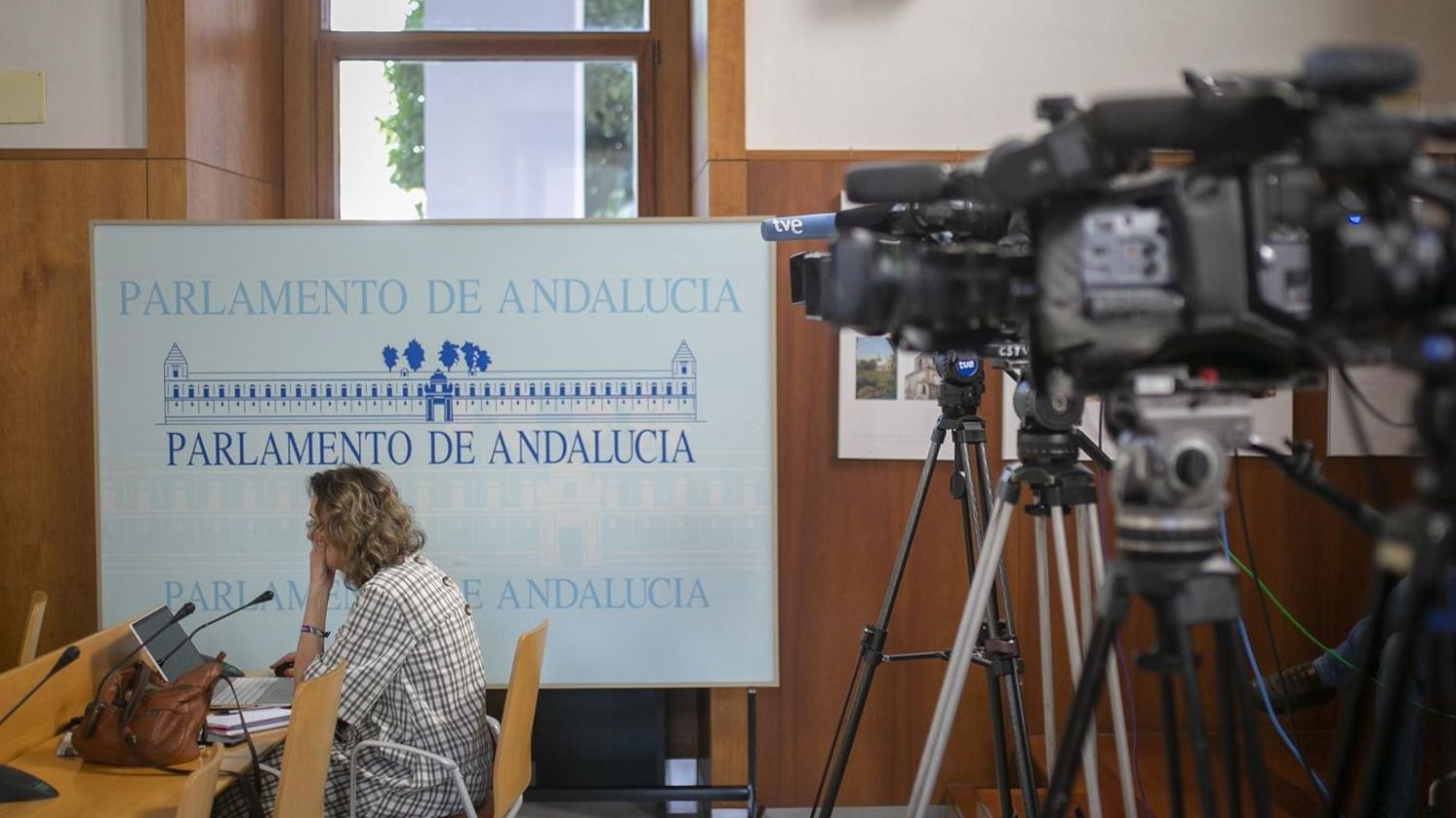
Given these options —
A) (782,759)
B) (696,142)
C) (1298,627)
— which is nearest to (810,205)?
(696,142)

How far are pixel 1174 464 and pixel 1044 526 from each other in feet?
1.98

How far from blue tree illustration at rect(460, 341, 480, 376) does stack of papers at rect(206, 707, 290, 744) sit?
1.06 m

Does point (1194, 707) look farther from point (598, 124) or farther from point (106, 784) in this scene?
point (598, 124)

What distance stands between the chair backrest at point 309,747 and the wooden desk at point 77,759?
17cm

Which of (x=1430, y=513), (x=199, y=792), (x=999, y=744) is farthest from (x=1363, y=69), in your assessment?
(x=199, y=792)

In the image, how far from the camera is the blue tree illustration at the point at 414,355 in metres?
3.34

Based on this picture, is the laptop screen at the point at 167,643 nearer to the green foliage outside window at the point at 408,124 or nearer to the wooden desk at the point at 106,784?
the wooden desk at the point at 106,784

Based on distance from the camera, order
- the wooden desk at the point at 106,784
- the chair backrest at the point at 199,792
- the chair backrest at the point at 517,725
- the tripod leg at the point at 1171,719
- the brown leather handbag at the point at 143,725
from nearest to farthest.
Answer: the tripod leg at the point at 1171,719 < the chair backrest at the point at 199,792 < the wooden desk at the point at 106,784 < the brown leather handbag at the point at 143,725 < the chair backrest at the point at 517,725

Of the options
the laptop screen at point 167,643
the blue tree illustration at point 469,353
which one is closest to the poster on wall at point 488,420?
the blue tree illustration at point 469,353

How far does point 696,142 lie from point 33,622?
7.80ft

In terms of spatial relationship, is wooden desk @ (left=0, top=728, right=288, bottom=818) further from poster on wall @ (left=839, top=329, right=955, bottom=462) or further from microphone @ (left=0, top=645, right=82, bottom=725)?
poster on wall @ (left=839, top=329, right=955, bottom=462)

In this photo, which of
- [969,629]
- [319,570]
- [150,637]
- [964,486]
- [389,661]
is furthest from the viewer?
[319,570]

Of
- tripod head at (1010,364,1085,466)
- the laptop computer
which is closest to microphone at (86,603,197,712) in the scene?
the laptop computer

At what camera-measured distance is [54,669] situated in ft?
7.90
